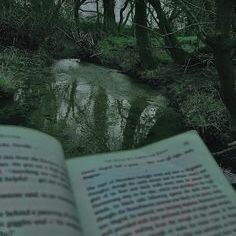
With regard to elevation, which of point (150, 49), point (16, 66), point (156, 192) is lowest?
point (16, 66)

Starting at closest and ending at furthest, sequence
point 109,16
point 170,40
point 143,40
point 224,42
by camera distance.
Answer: point 224,42, point 170,40, point 143,40, point 109,16

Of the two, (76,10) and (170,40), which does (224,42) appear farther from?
(76,10)

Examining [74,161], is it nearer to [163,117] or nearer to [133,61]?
[163,117]

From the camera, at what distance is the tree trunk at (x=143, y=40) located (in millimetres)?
14984


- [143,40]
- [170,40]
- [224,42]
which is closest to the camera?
[224,42]

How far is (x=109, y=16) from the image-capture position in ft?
75.9

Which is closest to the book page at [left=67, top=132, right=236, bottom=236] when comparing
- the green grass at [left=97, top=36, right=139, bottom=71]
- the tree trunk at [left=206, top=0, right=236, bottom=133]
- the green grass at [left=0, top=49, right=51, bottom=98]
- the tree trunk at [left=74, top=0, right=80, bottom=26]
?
the tree trunk at [left=206, top=0, right=236, bottom=133]

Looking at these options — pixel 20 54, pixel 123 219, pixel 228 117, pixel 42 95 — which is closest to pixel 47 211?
pixel 123 219

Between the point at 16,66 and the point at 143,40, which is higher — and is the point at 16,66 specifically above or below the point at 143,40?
below

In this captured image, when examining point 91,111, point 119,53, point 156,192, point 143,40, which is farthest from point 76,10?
point 156,192

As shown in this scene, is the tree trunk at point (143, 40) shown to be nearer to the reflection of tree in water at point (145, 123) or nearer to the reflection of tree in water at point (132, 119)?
the reflection of tree in water at point (132, 119)

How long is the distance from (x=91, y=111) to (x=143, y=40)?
18.2 feet

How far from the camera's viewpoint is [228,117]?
903 cm

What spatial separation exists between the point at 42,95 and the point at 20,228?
10.3m
